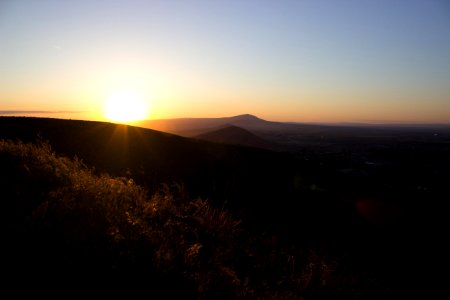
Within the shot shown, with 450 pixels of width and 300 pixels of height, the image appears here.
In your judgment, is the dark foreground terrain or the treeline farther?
the dark foreground terrain

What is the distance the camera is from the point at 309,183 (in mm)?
17406

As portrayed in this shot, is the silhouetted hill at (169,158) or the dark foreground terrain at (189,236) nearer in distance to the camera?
the dark foreground terrain at (189,236)

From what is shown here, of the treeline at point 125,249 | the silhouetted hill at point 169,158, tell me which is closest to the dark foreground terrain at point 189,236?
the treeline at point 125,249

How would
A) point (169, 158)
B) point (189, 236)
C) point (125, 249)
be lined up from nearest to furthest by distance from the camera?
1. point (125, 249)
2. point (189, 236)
3. point (169, 158)

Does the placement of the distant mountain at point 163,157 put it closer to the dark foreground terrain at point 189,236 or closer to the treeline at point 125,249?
the dark foreground terrain at point 189,236

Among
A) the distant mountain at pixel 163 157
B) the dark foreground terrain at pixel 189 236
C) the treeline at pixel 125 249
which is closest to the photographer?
the treeline at pixel 125 249

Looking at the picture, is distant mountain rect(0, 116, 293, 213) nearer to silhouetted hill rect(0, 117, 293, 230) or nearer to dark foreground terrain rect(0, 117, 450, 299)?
silhouetted hill rect(0, 117, 293, 230)

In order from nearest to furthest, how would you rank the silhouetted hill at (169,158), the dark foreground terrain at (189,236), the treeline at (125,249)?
the treeline at (125,249) → the dark foreground terrain at (189,236) → the silhouetted hill at (169,158)

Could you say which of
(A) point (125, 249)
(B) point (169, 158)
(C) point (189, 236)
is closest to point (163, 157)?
(B) point (169, 158)

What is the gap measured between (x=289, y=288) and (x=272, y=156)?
51.7 ft

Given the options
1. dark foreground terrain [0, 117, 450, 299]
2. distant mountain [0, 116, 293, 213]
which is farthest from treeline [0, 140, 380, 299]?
distant mountain [0, 116, 293, 213]

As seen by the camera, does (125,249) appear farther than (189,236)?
No

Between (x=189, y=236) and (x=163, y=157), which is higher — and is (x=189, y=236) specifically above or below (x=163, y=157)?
below

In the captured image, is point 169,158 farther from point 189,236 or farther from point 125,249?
point 125,249
